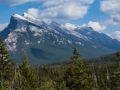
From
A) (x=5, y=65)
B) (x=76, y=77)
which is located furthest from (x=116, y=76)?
(x=5, y=65)

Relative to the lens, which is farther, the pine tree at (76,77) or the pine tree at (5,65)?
the pine tree at (5,65)

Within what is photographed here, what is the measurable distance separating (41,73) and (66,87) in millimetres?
107787

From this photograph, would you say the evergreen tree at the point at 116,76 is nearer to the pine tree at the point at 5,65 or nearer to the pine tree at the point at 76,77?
the pine tree at the point at 76,77

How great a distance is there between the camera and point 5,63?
143 feet

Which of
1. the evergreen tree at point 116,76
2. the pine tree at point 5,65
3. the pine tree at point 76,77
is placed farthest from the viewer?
the evergreen tree at point 116,76

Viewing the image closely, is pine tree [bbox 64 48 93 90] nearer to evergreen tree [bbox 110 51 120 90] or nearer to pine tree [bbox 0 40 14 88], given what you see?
pine tree [bbox 0 40 14 88]

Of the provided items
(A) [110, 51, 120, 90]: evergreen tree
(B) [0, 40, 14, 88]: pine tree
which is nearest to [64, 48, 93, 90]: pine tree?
(B) [0, 40, 14, 88]: pine tree

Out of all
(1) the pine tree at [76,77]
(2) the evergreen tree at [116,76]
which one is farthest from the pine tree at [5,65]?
(2) the evergreen tree at [116,76]

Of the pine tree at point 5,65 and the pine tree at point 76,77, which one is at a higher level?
the pine tree at point 5,65

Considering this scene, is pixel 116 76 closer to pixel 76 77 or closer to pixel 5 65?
pixel 76 77

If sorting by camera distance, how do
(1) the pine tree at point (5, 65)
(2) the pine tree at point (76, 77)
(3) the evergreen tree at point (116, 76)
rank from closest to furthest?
(2) the pine tree at point (76, 77) → (1) the pine tree at point (5, 65) → (3) the evergreen tree at point (116, 76)

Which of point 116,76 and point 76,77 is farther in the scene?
point 116,76

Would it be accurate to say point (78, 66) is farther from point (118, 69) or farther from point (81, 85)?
point (118, 69)

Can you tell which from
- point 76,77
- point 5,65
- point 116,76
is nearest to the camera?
point 76,77
